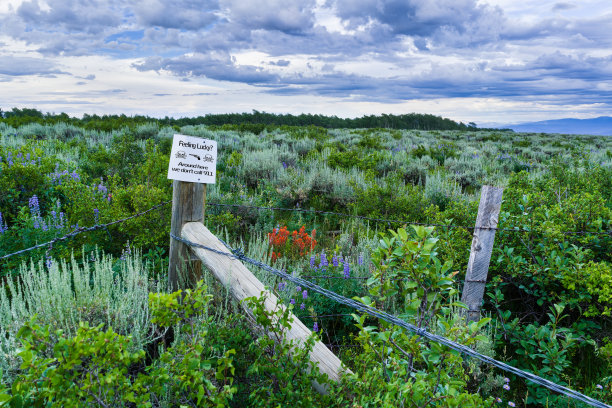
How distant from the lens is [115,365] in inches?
73.2

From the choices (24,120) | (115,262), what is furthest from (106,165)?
(24,120)

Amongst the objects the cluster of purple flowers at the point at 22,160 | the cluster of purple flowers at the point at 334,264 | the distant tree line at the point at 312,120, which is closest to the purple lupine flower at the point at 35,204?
the cluster of purple flowers at the point at 22,160

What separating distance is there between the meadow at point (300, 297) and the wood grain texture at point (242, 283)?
15cm

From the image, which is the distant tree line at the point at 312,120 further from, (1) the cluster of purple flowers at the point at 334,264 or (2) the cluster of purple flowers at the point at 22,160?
(1) the cluster of purple flowers at the point at 334,264

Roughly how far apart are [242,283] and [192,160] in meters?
1.07

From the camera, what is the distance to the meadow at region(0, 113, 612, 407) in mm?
1840

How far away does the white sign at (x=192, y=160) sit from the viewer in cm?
309

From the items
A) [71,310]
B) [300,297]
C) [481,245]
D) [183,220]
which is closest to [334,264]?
[300,297]

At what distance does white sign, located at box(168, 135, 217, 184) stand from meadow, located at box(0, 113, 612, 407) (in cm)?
84

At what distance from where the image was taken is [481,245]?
11.1 ft

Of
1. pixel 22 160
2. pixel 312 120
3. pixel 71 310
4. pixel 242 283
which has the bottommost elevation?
pixel 71 310

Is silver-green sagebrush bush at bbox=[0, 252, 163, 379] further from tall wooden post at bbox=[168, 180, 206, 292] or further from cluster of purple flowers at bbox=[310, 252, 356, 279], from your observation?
cluster of purple flowers at bbox=[310, 252, 356, 279]

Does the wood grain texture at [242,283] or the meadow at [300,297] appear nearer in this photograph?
the meadow at [300,297]

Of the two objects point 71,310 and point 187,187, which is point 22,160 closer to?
point 187,187
